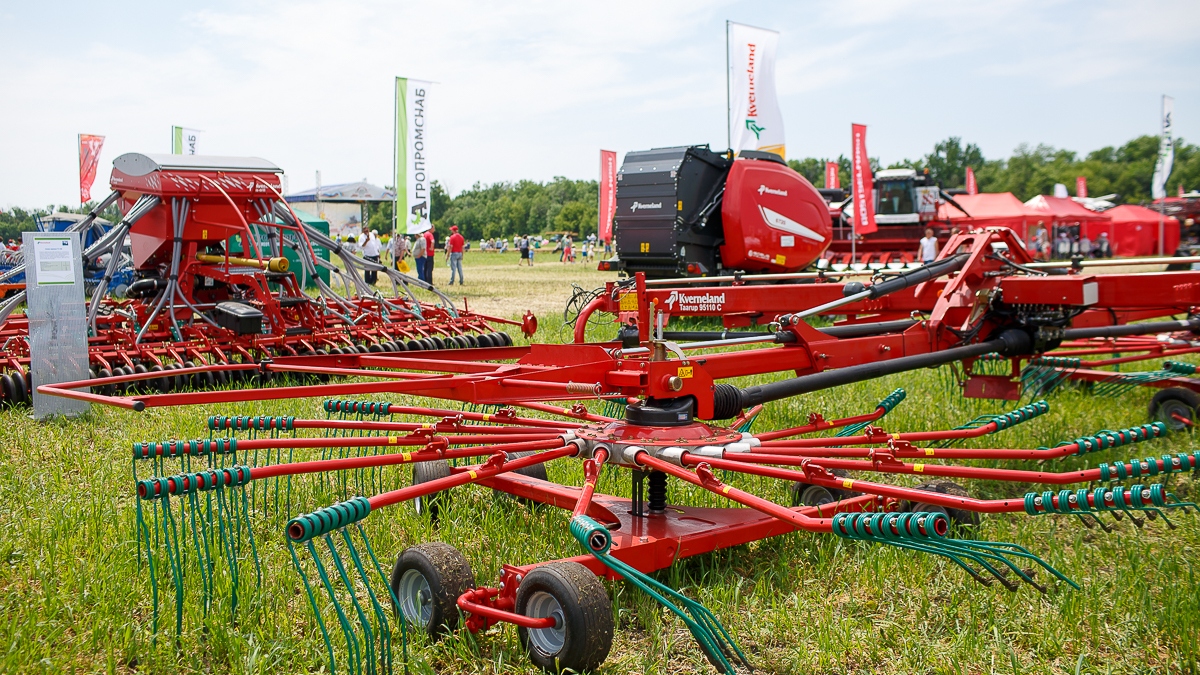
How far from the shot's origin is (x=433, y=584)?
2.97m

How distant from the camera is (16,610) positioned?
3.14m

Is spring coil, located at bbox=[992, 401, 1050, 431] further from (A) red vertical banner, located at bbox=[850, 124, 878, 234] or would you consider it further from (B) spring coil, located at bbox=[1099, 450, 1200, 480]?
(A) red vertical banner, located at bbox=[850, 124, 878, 234]

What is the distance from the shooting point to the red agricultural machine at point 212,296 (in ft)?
25.4

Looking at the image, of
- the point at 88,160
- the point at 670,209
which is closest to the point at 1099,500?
the point at 670,209

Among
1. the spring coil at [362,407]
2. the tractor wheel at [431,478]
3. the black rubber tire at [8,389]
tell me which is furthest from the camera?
the black rubber tire at [8,389]

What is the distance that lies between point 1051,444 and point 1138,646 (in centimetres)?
290

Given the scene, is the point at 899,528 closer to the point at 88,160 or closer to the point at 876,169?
the point at 88,160

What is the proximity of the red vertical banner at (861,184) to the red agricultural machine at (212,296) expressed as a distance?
1143 centimetres

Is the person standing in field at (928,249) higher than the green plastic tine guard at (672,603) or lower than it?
higher

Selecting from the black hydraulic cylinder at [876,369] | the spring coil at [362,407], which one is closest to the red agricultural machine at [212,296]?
the spring coil at [362,407]

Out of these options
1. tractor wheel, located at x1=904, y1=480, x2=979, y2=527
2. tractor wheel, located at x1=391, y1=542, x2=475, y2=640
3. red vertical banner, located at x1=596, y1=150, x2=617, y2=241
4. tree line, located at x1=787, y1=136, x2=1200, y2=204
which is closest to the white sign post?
tractor wheel, located at x1=391, y1=542, x2=475, y2=640

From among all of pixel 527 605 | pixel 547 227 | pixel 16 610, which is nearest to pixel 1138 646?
pixel 527 605

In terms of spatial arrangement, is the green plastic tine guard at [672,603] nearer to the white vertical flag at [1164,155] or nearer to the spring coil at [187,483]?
the spring coil at [187,483]

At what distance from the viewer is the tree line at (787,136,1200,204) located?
63562mm
